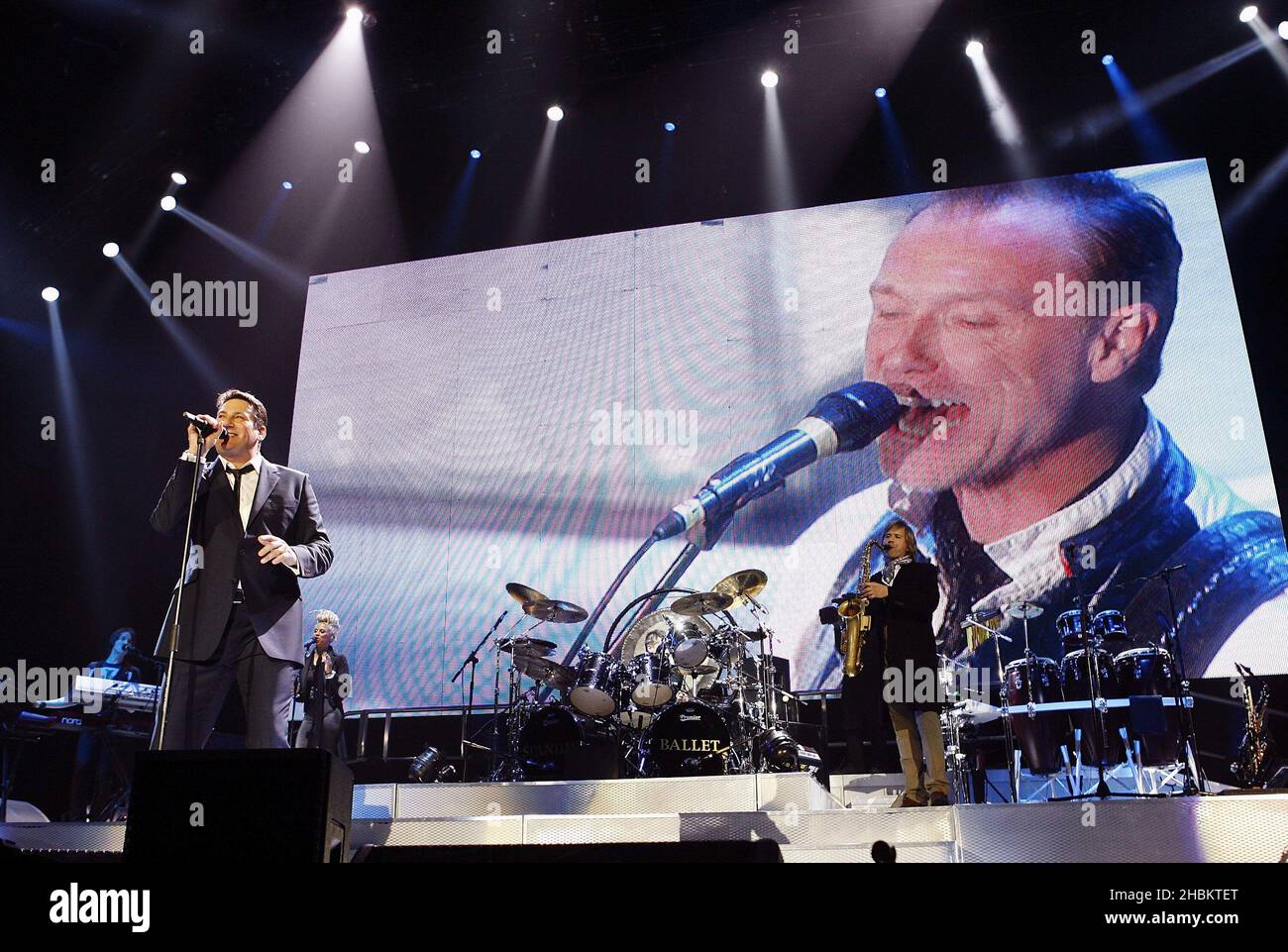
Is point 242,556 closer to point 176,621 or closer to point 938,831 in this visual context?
point 176,621

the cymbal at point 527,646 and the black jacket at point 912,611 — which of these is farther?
the cymbal at point 527,646

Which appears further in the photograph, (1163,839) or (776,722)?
(776,722)

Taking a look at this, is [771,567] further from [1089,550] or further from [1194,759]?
[1194,759]

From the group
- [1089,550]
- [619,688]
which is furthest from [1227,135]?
[619,688]

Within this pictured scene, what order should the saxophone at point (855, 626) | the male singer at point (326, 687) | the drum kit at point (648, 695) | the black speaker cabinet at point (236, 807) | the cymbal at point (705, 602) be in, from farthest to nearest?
1. the male singer at point (326, 687)
2. the cymbal at point (705, 602)
3. the drum kit at point (648, 695)
4. the saxophone at point (855, 626)
5. the black speaker cabinet at point (236, 807)

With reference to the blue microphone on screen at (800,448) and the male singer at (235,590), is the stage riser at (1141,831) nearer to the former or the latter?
the male singer at (235,590)

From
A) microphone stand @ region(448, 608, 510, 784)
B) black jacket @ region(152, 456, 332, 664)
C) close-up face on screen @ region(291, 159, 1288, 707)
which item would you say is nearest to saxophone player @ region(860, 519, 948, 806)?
close-up face on screen @ region(291, 159, 1288, 707)

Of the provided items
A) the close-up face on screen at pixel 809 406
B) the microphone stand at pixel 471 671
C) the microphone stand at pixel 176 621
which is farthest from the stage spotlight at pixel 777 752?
the microphone stand at pixel 176 621

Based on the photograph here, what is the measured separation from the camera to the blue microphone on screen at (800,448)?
792 centimetres

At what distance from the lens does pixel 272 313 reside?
9969mm

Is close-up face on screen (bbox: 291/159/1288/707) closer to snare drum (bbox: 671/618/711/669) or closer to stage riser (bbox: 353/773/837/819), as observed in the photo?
snare drum (bbox: 671/618/711/669)

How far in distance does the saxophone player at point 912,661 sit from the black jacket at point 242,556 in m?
2.79
